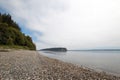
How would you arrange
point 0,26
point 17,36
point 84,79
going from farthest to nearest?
point 17,36 → point 0,26 → point 84,79

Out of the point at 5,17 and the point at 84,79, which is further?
the point at 5,17

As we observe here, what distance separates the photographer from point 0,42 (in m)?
52.1

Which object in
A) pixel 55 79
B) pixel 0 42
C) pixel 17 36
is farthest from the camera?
pixel 17 36

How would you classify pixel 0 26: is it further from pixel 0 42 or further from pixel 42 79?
pixel 42 79

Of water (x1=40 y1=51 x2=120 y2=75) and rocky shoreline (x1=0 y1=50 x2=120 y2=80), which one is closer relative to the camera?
rocky shoreline (x1=0 y1=50 x2=120 y2=80)

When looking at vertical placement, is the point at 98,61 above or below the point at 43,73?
below

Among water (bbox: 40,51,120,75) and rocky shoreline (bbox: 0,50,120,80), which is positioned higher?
rocky shoreline (bbox: 0,50,120,80)

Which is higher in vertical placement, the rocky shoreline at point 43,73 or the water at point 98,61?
the rocky shoreline at point 43,73

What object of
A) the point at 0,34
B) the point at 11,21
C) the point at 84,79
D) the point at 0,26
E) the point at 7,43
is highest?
the point at 11,21

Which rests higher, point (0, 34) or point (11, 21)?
point (11, 21)

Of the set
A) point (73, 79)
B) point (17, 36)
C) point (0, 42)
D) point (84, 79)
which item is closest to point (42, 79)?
point (73, 79)

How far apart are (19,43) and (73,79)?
2642 inches

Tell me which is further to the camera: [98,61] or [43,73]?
[98,61]

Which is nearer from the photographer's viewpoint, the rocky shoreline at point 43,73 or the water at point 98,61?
the rocky shoreline at point 43,73
